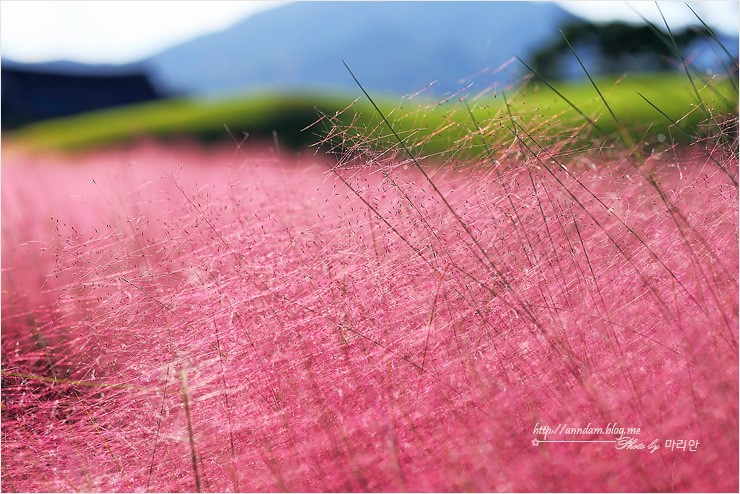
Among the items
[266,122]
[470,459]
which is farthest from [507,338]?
[266,122]

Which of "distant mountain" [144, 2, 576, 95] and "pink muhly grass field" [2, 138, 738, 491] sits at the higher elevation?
"distant mountain" [144, 2, 576, 95]

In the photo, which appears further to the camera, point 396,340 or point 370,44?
point 370,44

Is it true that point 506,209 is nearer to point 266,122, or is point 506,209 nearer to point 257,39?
point 257,39

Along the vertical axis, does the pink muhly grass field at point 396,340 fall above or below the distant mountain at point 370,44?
below

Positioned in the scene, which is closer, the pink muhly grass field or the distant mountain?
the pink muhly grass field
